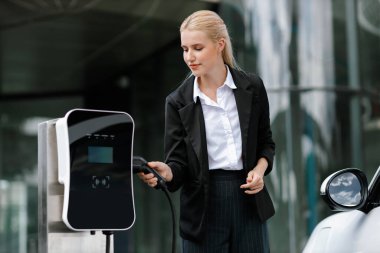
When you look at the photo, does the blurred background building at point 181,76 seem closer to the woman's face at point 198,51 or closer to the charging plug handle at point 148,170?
the woman's face at point 198,51

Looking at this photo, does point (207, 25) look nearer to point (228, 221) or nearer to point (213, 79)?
point (213, 79)

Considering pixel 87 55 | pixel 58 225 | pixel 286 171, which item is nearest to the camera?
pixel 58 225

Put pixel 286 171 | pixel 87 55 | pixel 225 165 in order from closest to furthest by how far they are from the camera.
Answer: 1. pixel 225 165
2. pixel 286 171
3. pixel 87 55

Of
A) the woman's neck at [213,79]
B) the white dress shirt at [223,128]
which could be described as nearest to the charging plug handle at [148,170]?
the white dress shirt at [223,128]

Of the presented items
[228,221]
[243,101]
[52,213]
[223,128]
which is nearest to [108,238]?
[52,213]

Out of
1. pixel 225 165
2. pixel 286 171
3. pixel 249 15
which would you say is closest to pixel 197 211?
pixel 225 165

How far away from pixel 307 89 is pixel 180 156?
24.6ft

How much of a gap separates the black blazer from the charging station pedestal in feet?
1.16

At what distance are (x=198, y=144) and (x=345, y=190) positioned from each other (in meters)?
0.59

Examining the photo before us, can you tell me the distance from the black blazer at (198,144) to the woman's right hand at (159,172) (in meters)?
0.05

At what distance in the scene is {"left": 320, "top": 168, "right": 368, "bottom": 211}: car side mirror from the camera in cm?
327

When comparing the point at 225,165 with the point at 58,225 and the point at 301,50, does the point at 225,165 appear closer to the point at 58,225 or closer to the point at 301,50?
the point at 58,225

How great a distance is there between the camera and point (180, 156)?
337cm

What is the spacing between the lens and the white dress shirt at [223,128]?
3.28 meters
